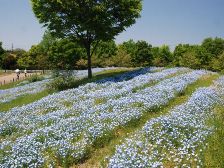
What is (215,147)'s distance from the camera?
983cm

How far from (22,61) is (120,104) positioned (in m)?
86.0

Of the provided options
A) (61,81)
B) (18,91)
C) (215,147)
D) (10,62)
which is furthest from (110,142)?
(10,62)

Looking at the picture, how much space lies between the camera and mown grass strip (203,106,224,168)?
8840 millimetres

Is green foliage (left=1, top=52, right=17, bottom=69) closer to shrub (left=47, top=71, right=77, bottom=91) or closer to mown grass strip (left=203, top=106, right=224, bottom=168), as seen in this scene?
shrub (left=47, top=71, right=77, bottom=91)

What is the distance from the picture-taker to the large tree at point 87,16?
106ft

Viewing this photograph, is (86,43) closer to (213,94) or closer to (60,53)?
(213,94)

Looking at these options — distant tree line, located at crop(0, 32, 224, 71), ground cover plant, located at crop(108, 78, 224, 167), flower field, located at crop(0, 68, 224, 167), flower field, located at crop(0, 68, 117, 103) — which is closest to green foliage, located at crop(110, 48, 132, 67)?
distant tree line, located at crop(0, 32, 224, 71)

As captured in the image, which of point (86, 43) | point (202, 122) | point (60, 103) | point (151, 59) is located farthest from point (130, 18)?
point (151, 59)

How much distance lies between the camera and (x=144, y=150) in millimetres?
10180

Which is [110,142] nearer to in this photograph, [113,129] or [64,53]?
[113,129]

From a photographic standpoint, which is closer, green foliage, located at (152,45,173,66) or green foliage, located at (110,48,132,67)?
green foliage, located at (110,48,132,67)

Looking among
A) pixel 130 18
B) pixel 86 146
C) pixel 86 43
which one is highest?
pixel 130 18

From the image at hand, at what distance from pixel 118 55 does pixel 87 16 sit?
129 ft

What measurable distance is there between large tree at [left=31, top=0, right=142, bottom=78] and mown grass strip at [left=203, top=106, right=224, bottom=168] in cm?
2150
